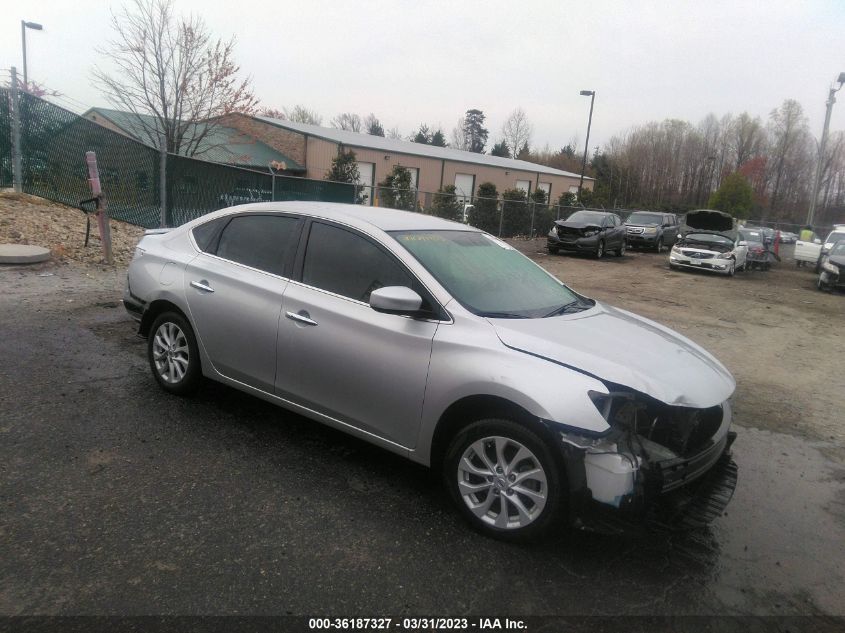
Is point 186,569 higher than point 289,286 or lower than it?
lower

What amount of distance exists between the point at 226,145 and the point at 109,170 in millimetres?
20396

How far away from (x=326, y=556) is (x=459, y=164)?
130 ft

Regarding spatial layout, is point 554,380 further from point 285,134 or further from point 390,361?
point 285,134

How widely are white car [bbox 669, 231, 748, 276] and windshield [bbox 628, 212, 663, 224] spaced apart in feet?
24.1

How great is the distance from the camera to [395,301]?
3297 millimetres

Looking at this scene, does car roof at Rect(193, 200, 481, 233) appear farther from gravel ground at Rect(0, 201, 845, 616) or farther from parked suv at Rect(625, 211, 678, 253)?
parked suv at Rect(625, 211, 678, 253)

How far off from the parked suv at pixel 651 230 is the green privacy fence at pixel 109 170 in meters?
18.1

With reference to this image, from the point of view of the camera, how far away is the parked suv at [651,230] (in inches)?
1000

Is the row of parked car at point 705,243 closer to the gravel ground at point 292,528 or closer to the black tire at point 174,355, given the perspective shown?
the gravel ground at point 292,528

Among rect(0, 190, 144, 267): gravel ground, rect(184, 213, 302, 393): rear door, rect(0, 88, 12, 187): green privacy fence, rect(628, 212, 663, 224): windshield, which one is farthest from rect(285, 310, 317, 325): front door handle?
rect(628, 212, 663, 224): windshield

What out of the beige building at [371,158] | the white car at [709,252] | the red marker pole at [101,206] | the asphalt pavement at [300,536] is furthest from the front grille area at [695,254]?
the red marker pole at [101,206]

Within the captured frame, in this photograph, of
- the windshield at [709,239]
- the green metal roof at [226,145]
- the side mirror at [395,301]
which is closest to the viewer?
the side mirror at [395,301]

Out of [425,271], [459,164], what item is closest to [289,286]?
[425,271]

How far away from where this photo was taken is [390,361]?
135 inches
